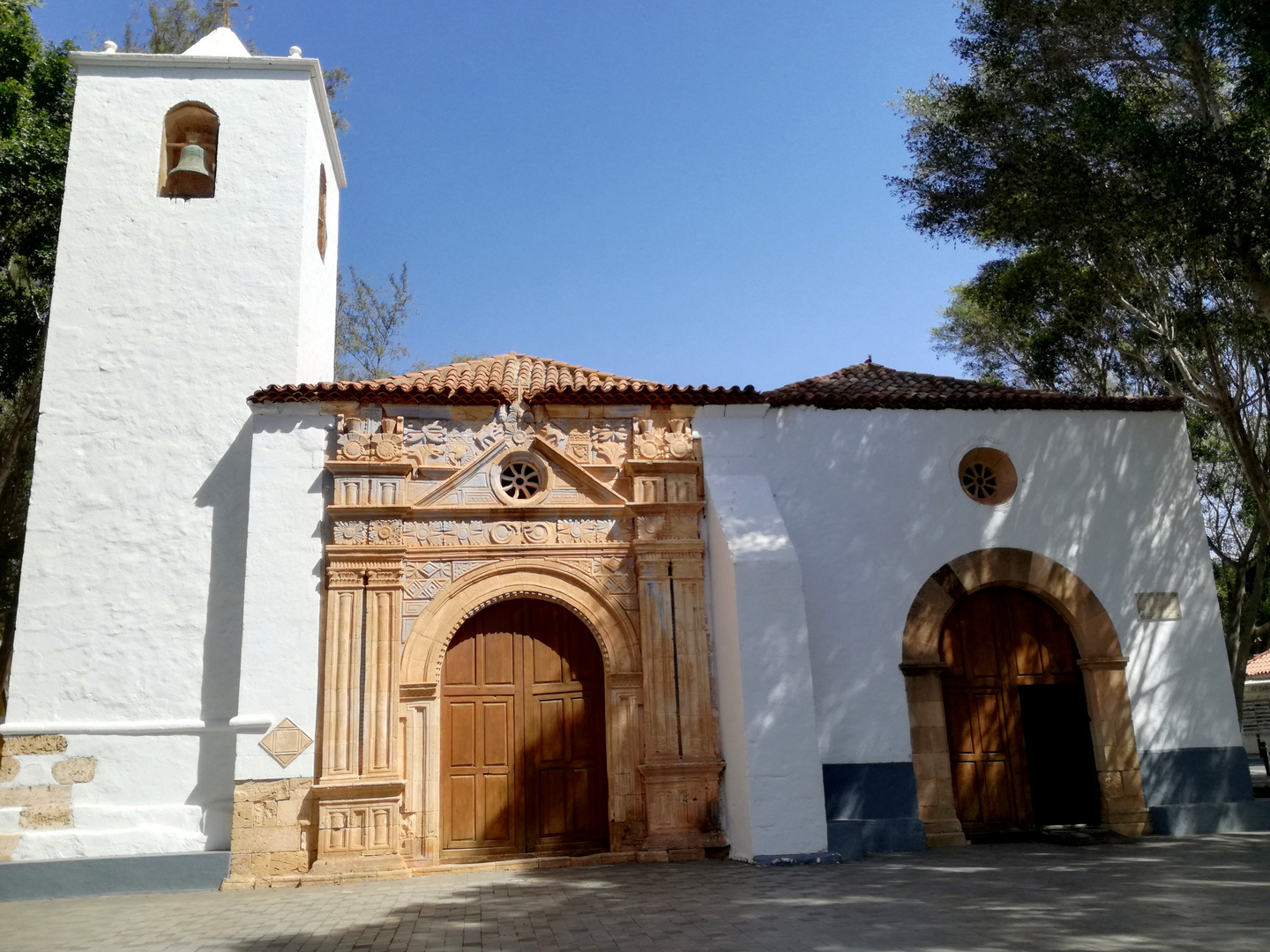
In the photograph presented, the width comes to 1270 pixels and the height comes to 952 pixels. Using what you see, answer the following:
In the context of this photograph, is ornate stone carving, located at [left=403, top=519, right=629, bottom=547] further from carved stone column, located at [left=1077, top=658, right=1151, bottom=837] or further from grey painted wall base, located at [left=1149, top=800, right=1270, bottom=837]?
grey painted wall base, located at [left=1149, top=800, right=1270, bottom=837]

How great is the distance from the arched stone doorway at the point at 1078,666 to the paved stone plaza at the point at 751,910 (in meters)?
0.80

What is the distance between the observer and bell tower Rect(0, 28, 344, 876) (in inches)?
338

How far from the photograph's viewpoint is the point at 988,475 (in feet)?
34.3

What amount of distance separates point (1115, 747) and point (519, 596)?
6.23m

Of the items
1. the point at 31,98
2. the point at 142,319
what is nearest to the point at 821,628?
the point at 142,319

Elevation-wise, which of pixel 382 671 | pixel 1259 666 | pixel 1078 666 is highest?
pixel 1259 666

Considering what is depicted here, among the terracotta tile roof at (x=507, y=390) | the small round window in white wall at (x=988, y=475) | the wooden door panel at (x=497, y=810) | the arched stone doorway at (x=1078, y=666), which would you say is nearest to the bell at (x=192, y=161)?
the terracotta tile roof at (x=507, y=390)

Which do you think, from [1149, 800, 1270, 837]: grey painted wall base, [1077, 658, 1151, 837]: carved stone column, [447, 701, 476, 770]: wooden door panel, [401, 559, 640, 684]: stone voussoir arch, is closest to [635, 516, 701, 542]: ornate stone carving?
[401, 559, 640, 684]: stone voussoir arch

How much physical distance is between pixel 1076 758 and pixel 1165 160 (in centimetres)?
620

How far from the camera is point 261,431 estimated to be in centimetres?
923

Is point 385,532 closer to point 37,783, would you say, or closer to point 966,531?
point 37,783

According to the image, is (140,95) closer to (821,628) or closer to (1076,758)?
(821,628)

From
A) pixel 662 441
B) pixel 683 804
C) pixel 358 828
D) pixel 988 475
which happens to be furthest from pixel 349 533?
pixel 988 475

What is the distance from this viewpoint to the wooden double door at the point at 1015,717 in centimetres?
948
